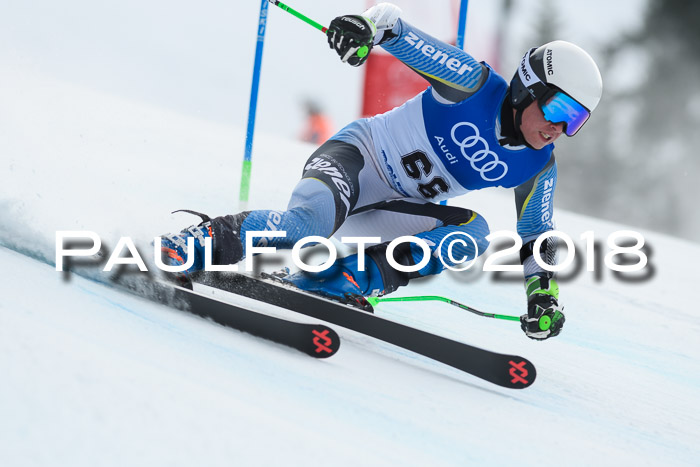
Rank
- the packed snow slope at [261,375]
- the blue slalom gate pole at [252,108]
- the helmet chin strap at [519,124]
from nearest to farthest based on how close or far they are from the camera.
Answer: the packed snow slope at [261,375]
the helmet chin strap at [519,124]
the blue slalom gate pole at [252,108]

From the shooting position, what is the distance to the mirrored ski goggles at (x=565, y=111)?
8.24ft

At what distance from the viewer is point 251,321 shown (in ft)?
7.15

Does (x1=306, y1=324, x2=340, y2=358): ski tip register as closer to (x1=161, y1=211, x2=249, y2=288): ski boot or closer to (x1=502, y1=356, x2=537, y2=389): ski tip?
(x1=161, y1=211, x2=249, y2=288): ski boot

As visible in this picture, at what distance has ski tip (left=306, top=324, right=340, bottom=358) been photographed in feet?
6.87

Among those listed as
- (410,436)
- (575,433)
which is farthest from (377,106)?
(410,436)

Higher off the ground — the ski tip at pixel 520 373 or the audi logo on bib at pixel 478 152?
the audi logo on bib at pixel 478 152

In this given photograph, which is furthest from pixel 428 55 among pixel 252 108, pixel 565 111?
pixel 252 108

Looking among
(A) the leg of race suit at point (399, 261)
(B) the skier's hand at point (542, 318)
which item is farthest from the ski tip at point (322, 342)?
(B) the skier's hand at point (542, 318)

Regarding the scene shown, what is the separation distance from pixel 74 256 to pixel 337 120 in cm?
1007

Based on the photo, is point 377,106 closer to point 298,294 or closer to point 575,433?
point 298,294

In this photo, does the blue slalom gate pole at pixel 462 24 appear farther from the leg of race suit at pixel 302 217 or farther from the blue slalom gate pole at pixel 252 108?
the leg of race suit at pixel 302 217

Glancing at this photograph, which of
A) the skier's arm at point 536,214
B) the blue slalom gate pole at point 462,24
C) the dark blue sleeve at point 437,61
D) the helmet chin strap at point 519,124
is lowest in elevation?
the skier's arm at point 536,214

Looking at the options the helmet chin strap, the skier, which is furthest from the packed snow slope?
the helmet chin strap

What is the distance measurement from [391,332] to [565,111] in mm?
947
